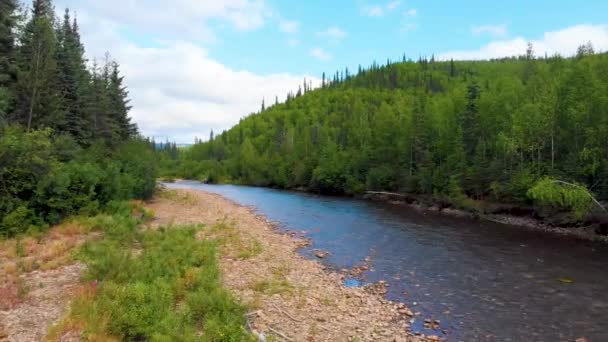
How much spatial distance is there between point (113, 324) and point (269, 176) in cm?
8897

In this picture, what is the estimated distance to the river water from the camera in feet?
42.7

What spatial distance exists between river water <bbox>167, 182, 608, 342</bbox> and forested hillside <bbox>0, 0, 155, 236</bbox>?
15409 mm

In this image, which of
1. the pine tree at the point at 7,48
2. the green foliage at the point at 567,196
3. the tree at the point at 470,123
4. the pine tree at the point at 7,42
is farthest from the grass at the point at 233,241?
the tree at the point at 470,123

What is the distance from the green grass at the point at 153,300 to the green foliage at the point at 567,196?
27930 mm

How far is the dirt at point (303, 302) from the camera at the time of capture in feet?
38.1

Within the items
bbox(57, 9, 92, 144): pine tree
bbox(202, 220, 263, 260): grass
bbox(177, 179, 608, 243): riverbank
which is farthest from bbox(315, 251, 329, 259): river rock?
bbox(57, 9, 92, 144): pine tree

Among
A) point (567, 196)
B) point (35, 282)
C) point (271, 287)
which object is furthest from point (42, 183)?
point (567, 196)

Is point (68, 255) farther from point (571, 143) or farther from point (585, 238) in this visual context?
point (571, 143)

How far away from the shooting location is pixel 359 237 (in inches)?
1109

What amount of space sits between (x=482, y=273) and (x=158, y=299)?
15886mm

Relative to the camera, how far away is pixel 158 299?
11.1m

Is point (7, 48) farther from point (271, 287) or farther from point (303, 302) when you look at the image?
point (303, 302)

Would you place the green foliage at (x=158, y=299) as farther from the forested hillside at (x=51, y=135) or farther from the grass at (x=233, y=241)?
the forested hillside at (x=51, y=135)

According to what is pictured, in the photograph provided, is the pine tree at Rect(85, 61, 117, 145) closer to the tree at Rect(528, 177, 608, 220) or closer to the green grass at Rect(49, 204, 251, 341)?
the green grass at Rect(49, 204, 251, 341)
